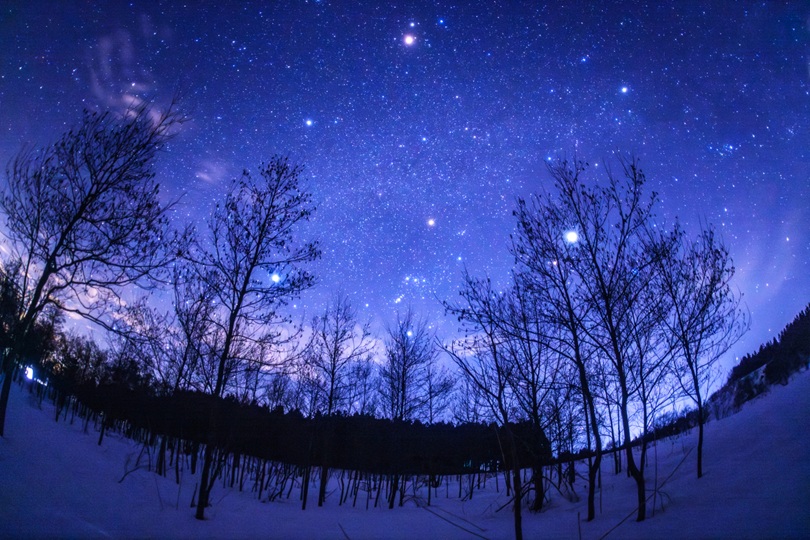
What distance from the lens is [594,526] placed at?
9.52 meters

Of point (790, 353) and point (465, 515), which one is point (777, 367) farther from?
point (465, 515)

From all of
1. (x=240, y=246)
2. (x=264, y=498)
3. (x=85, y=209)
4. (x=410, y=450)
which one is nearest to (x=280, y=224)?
(x=240, y=246)

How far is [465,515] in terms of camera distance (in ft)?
50.3

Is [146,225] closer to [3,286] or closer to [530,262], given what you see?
[3,286]

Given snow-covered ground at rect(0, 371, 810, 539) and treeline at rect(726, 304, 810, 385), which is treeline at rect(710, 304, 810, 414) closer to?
treeline at rect(726, 304, 810, 385)

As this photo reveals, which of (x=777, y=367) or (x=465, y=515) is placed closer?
(x=465, y=515)

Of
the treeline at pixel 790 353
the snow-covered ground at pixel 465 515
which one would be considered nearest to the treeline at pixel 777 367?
the treeline at pixel 790 353

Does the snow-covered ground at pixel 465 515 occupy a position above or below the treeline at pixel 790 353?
below

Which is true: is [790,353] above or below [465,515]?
above

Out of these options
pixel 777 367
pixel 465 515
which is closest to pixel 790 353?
pixel 777 367

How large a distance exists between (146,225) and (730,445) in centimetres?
1921

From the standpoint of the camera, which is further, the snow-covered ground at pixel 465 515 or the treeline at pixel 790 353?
the treeline at pixel 790 353

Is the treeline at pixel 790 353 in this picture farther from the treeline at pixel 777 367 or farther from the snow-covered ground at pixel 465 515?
the snow-covered ground at pixel 465 515

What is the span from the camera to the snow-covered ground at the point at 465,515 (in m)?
6.61
